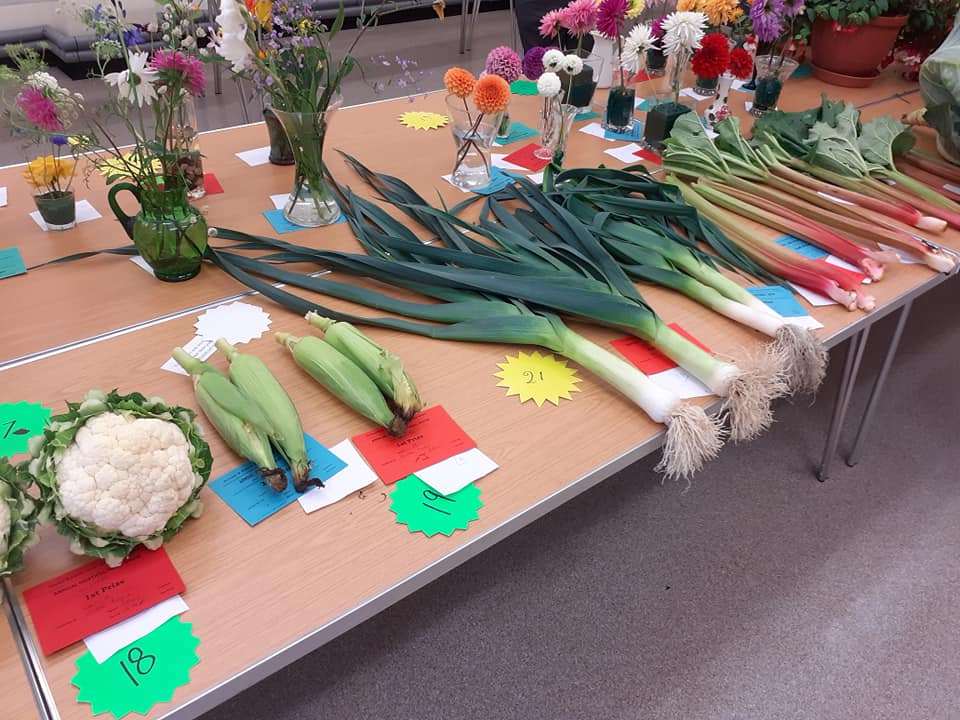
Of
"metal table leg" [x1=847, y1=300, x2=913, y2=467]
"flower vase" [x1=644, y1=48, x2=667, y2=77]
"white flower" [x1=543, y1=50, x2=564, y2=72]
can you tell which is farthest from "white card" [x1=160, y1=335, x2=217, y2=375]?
"flower vase" [x1=644, y1=48, x2=667, y2=77]

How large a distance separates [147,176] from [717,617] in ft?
4.91

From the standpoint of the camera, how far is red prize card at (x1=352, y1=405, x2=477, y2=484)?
3.19ft

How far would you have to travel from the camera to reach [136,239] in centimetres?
126

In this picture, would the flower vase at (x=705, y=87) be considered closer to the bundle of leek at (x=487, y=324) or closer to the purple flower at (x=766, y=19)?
the purple flower at (x=766, y=19)

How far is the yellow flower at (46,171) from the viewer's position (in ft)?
4.69

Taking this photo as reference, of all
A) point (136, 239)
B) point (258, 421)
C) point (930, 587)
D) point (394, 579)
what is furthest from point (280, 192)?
point (930, 587)

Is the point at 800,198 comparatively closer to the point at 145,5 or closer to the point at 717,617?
the point at 717,617

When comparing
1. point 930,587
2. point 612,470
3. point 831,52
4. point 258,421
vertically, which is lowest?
point 930,587

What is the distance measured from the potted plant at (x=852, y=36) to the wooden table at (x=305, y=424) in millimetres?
1099

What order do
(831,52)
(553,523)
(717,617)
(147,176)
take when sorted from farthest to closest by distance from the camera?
(831,52) → (553,523) → (717,617) → (147,176)

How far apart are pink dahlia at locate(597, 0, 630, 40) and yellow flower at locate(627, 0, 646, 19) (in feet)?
0.10

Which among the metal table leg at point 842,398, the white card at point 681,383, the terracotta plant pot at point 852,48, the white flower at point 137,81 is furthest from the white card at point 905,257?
the white flower at point 137,81

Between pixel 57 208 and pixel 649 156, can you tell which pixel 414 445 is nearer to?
pixel 57 208

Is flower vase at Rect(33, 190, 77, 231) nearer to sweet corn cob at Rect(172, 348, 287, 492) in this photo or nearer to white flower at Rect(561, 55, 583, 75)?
sweet corn cob at Rect(172, 348, 287, 492)
